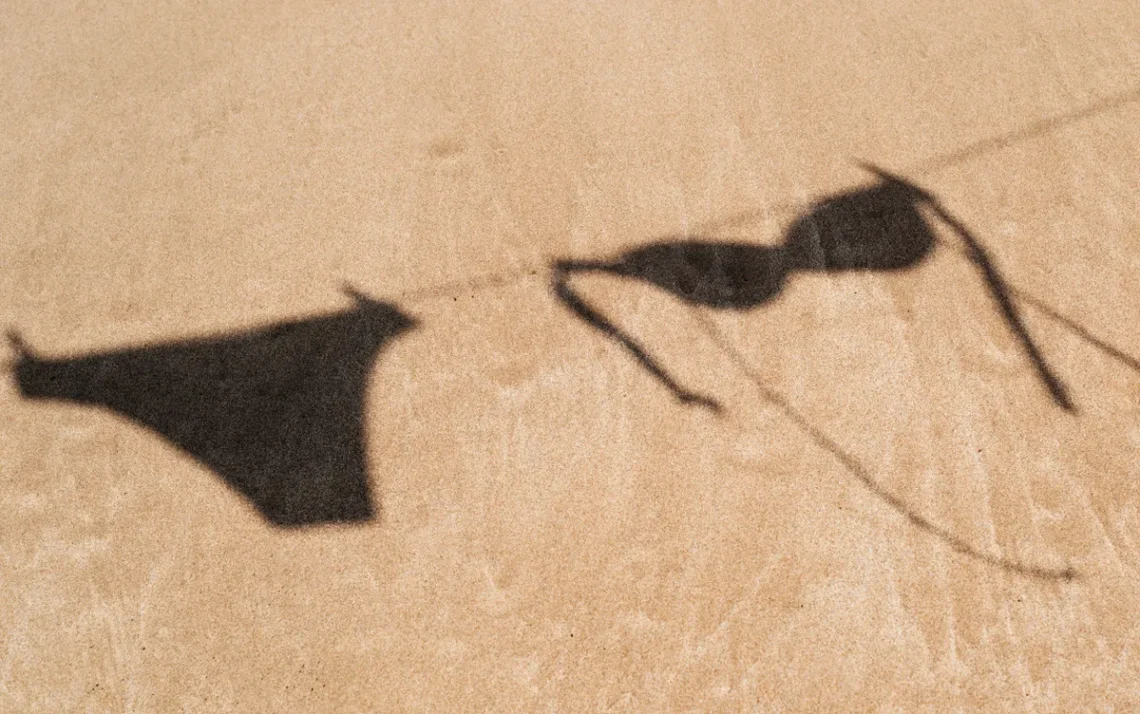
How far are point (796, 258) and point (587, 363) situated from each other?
43.9 inches

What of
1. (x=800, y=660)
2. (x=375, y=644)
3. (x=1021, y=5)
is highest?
(x=1021, y=5)

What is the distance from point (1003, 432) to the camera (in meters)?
3.43

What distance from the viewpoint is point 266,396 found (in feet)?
12.2

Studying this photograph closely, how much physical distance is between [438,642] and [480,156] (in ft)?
8.15

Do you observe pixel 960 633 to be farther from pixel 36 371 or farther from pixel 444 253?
pixel 36 371

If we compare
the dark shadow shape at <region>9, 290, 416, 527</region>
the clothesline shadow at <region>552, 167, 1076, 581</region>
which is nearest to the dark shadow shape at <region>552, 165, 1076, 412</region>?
the clothesline shadow at <region>552, 167, 1076, 581</region>

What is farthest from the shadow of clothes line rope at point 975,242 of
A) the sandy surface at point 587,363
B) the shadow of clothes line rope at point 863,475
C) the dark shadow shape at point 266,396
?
the shadow of clothes line rope at point 863,475

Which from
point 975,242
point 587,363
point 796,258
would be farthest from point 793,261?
point 587,363

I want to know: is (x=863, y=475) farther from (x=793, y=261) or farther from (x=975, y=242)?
(x=975, y=242)

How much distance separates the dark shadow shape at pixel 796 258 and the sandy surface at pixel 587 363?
68 mm

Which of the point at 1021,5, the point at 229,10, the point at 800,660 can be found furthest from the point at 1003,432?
the point at 229,10

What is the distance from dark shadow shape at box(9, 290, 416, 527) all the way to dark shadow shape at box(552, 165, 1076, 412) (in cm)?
96

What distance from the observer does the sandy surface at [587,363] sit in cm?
303

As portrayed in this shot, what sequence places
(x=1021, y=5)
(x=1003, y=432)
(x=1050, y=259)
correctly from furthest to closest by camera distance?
(x=1021, y=5) → (x=1050, y=259) → (x=1003, y=432)
